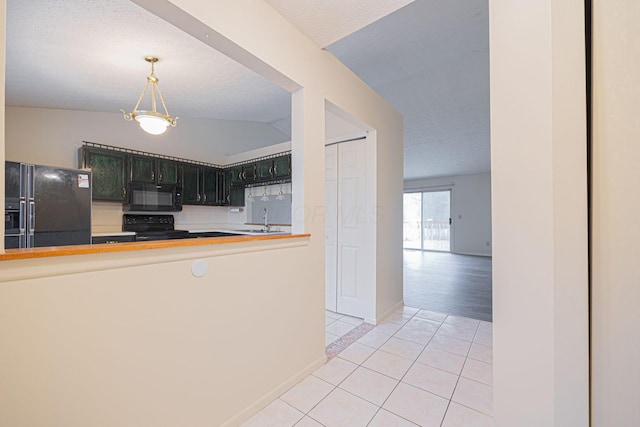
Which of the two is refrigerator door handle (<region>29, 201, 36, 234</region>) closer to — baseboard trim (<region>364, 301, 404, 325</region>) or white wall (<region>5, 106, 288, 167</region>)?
white wall (<region>5, 106, 288, 167</region>)

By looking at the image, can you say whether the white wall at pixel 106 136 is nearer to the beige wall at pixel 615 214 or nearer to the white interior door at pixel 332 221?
the white interior door at pixel 332 221

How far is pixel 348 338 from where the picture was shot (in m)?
2.68

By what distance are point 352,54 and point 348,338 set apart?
10.4 ft

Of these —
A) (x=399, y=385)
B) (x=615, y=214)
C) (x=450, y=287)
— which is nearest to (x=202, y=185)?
(x=399, y=385)

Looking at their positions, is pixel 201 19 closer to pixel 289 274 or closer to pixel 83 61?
pixel 289 274

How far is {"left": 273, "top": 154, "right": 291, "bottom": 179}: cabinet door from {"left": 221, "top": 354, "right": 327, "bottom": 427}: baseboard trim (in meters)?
2.73

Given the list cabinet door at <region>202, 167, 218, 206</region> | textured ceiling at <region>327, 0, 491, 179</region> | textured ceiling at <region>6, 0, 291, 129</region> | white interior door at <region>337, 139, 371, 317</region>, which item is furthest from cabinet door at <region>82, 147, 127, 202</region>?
textured ceiling at <region>327, 0, 491, 179</region>

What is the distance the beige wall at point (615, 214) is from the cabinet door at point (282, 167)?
11.6ft

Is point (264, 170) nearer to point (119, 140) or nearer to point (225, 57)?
point (225, 57)

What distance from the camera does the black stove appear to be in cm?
402

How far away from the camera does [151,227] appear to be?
14.0 feet

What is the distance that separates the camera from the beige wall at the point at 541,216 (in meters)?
0.76

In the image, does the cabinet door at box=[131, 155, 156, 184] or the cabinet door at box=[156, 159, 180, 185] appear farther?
the cabinet door at box=[156, 159, 180, 185]

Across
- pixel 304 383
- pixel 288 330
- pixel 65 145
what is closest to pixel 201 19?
pixel 288 330
